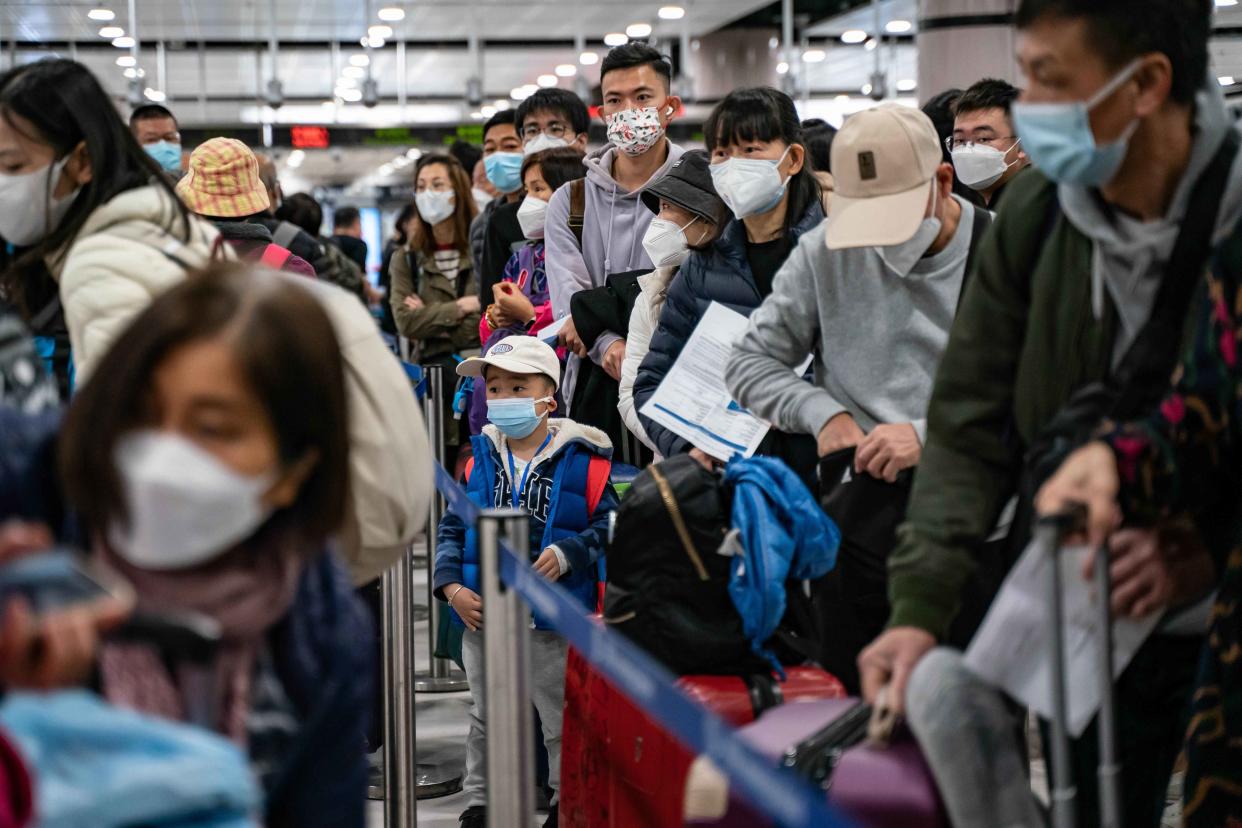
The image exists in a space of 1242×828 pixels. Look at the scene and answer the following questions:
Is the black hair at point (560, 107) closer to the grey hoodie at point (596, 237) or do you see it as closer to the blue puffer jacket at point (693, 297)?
the grey hoodie at point (596, 237)

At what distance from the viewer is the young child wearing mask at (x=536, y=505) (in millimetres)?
4508

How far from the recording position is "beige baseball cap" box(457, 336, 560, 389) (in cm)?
476

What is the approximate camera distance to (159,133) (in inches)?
316

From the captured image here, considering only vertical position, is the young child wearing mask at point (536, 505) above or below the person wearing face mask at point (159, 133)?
below

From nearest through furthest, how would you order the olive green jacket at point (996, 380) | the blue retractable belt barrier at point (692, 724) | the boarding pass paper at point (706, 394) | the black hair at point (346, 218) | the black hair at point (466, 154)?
the blue retractable belt barrier at point (692, 724) < the olive green jacket at point (996, 380) < the boarding pass paper at point (706, 394) < the black hair at point (466, 154) < the black hair at point (346, 218)

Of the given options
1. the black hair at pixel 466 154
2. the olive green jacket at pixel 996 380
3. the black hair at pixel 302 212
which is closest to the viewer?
the olive green jacket at pixel 996 380

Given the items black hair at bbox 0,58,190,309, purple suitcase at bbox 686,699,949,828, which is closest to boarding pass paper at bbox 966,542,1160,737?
purple suitcase at bbox 686,699,949,828

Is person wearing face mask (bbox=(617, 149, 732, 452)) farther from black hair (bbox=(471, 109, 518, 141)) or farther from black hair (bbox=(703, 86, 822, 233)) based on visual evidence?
black hair (bbox=(471, 109, 518, 141))

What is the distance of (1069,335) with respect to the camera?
2414 mm

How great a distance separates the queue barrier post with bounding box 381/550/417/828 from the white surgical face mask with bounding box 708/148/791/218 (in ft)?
4.12

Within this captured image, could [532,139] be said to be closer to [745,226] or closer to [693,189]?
[693,189]

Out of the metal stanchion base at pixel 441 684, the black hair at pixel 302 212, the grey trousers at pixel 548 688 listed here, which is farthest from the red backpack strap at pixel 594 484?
the black hair at pixel 302 212

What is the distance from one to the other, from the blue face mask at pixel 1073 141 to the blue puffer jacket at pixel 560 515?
2.36 meters

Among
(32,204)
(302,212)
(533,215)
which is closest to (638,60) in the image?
(533,215)
